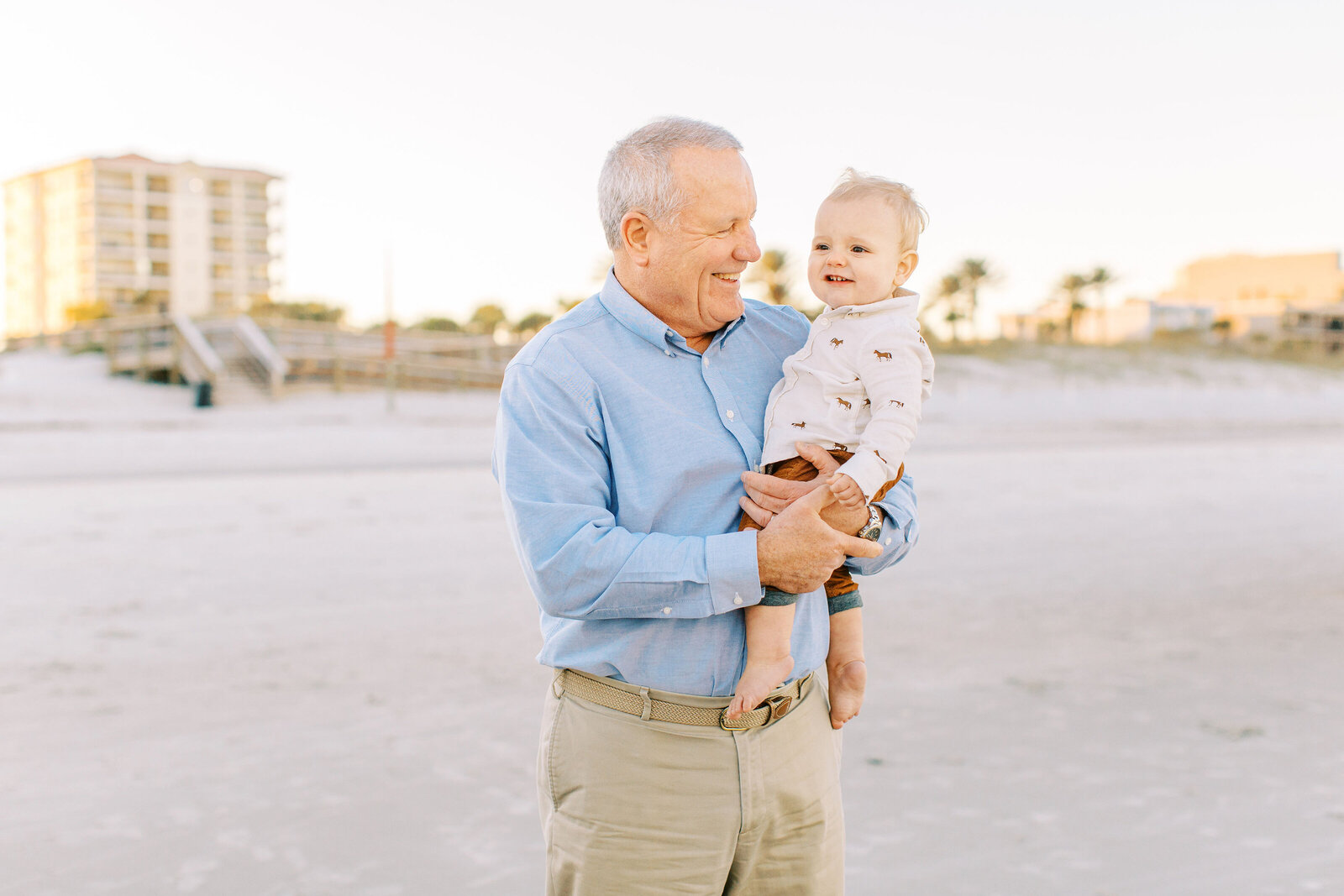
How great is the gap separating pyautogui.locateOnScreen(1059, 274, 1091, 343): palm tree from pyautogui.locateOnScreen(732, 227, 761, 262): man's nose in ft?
210

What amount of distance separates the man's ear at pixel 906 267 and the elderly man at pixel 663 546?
0.43m

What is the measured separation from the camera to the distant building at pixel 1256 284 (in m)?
91.2

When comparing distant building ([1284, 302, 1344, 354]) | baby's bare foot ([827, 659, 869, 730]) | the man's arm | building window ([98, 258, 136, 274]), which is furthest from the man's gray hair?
building window ([98, 258, 136, 274])

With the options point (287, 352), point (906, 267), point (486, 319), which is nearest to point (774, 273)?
point (486, 319)

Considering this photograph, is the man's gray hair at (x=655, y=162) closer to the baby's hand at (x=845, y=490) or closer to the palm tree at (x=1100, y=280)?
the baby's hand at (x=845, y=490)

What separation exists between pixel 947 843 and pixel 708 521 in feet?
7.26

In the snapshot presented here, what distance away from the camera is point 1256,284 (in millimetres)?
102438

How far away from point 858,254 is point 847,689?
84 centimetres

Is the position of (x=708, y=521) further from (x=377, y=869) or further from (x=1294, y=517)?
(x=1294, y=517)

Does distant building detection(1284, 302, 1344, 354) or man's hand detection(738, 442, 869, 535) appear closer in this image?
man's hand detection(738, 442, 869, 535)

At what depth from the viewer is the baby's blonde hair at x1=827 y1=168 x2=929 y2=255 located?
6.98ft

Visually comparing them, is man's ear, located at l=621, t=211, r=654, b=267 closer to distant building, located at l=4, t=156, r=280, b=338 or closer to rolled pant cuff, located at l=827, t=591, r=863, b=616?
rolled pant cuff, located at l=827, t=591, r=863, b=616

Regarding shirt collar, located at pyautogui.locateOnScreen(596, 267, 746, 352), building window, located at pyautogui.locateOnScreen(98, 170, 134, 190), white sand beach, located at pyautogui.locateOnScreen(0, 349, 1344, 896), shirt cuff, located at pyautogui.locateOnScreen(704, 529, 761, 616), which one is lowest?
white sand beach, located at pyautogui.locateOnScreen(0, 349, 1344, 896)

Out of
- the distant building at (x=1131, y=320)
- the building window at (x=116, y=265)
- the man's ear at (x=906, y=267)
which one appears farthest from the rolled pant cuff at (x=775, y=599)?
the building window at (x=116, y=265)
